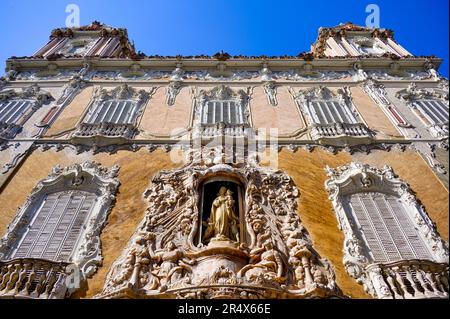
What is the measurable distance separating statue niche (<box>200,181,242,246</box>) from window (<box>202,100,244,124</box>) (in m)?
4.05

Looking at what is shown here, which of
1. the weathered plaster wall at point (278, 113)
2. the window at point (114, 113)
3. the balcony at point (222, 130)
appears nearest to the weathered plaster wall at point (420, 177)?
the weathered plaster wall at point (278, 113)

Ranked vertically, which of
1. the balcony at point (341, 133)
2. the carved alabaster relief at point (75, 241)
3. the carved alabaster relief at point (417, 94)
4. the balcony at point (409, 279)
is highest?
the carved alabaster relief at point (417, 94)

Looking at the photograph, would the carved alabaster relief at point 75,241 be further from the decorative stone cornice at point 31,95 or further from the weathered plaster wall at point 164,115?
the decorative stone cornice at point 31,95

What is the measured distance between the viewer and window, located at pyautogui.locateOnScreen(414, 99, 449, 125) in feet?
49.2

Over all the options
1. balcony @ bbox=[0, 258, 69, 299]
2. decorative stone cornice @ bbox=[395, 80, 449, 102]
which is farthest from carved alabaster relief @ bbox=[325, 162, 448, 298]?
balcony @ bbox=[0, 258, 69, 299]

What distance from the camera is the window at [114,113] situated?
1536 centimetres

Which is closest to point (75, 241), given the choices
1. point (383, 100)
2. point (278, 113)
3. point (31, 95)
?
point (278, 113)

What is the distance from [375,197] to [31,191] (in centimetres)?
1067

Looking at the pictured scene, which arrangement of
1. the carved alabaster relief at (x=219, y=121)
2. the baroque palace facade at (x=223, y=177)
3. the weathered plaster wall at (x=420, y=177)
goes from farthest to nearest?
1. the carved alabaster relief at (x=219, y=121)
2. the weathered plaster wall at (x=420, y=177)
3. the baroque palace facade at (x=223, y=177)

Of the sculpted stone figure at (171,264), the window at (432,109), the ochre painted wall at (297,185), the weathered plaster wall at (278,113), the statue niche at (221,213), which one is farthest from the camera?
the window at (432,109)

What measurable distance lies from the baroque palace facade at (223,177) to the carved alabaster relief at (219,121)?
3.2 inches

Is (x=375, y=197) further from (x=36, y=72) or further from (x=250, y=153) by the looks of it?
(x=36, y=72)

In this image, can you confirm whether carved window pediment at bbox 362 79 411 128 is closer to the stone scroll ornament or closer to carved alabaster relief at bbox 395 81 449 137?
carved alabaster relief at bbox 395 81 449 137
